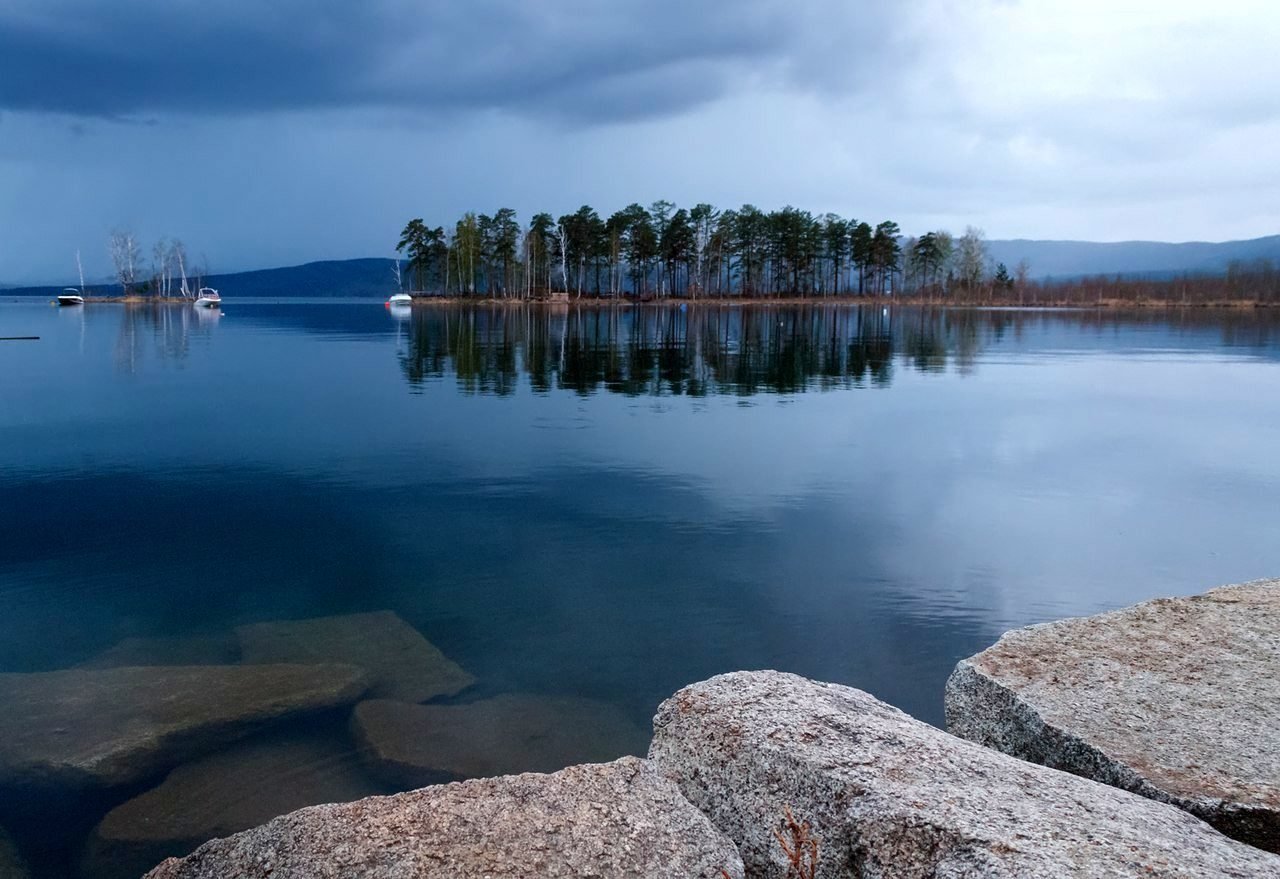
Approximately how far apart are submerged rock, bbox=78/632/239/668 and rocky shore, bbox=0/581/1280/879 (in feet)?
1.70

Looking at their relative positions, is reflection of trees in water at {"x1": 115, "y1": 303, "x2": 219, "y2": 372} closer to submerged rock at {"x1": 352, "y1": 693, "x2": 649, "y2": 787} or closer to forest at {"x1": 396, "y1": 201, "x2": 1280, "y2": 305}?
submerged rock at {"x1": 352, "y1": 693, "x2": 649, "y2": 787}

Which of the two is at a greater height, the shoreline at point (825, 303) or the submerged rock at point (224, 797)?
the shoreline at point (825, 303)

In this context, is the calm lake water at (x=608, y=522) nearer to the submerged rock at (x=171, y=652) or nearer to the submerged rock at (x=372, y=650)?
the submerged rock at (x=171, y=652)

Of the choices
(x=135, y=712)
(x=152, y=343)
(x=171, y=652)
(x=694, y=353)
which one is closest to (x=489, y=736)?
(x=135, y=712)

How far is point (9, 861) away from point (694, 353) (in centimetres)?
4074

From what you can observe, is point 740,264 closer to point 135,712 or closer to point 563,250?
point 563,250

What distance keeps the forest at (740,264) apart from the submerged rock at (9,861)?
5153 inches

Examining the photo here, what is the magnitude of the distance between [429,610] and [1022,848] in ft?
26.1

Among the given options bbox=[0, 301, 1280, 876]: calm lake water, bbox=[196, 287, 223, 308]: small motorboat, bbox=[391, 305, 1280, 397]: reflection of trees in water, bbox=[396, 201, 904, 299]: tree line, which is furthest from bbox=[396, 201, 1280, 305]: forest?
bbox=[0, 301, 1280, 876]: calm lake water

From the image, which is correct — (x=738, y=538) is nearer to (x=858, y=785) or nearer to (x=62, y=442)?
(x=858, y=785)

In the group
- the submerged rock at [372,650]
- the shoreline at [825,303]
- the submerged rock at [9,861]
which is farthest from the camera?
the shoreline at [825,303]

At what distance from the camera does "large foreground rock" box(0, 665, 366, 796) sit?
6699mm

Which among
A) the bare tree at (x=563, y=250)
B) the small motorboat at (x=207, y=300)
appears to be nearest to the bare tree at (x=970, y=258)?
the bare tree at (x=563, y=250)

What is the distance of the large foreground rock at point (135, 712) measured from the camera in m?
6.70
